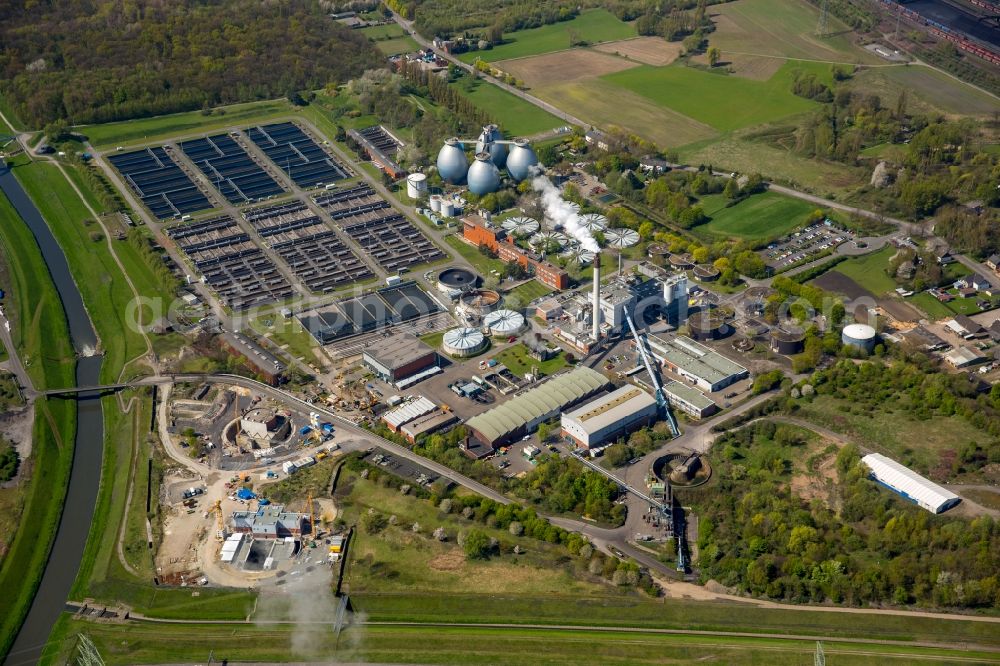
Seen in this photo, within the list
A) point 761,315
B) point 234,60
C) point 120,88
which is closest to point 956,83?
point 761,315

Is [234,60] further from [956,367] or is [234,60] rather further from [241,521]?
[956,367]

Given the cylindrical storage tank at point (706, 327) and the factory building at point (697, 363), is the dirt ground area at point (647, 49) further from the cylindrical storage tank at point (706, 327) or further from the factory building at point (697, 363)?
the factory building at point (697, 363)

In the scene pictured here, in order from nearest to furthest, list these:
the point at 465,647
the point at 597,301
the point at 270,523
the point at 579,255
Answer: the point at 465,647 → the point at 270,523 → the point at 597,301 → the point at 579,255

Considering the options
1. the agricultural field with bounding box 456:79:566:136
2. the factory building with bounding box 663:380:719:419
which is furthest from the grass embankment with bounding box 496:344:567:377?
the agricultural field with bounding box 456:79:566:136

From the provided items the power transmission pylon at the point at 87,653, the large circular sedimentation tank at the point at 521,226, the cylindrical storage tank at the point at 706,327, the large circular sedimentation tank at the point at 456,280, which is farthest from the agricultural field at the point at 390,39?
the power transmission pylon at the point at 87,653

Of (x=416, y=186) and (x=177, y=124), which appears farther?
(x=177, y=124)

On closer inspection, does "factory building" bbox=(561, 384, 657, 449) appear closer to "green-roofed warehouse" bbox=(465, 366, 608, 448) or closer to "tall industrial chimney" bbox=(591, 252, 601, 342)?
"green-roofed warehouse" bbox=(465, 366, 608, 448)

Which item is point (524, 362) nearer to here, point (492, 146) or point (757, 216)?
point (757, 216)

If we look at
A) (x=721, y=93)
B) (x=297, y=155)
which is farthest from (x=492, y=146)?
(x=721, y=93)
